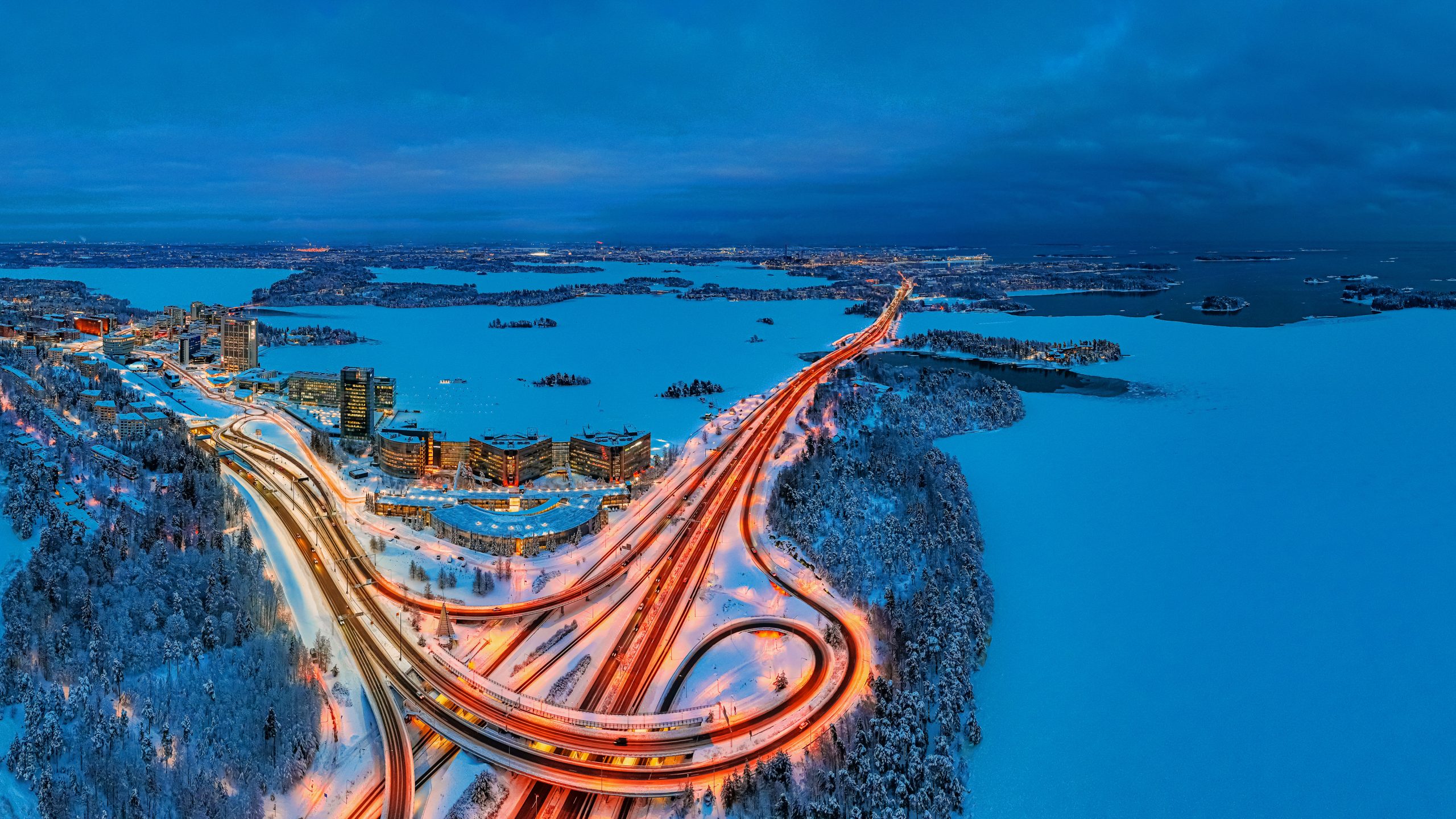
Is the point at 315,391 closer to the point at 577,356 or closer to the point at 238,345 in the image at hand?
the point at 238,345

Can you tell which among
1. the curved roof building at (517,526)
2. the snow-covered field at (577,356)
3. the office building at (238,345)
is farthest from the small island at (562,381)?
the curved roof building at (517,526)

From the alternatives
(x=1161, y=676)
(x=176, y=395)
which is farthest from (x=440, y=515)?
(x=176, y=395)

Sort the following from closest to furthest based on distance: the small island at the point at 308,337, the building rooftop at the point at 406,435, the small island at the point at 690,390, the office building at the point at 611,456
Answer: the office building at the point at 611,456 → the building rooftop at the point at 406,435 → the small island at the point at 690,390 → the small island at the point at 308,337

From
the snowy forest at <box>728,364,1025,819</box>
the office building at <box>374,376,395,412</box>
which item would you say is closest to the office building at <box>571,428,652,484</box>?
the snowy forest at <box>728,364,1025,819</box>

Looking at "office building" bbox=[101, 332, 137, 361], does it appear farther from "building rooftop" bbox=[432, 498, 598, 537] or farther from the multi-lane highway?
"building rooftop" bbox=[432, 498, 598, 537]

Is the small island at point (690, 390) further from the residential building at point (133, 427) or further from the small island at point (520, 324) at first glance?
the small island at point (520, 324)

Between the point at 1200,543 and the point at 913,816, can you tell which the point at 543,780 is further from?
the point at 1200,543
